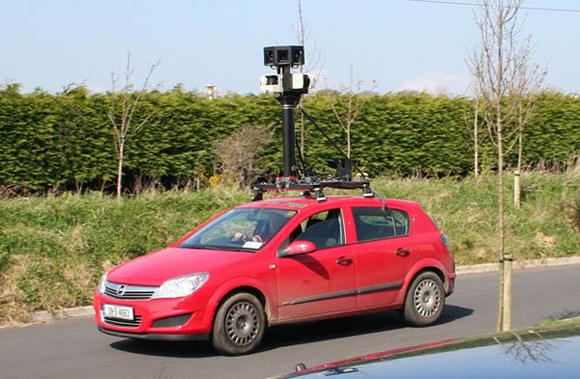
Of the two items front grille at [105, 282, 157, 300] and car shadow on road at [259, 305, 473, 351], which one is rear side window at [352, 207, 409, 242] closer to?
car shadow on road at [259, 305, 473, 351]

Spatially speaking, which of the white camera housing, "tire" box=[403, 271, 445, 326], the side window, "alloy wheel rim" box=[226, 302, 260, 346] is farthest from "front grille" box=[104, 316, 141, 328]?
the white camera housing

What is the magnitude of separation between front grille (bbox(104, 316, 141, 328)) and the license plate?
37mm

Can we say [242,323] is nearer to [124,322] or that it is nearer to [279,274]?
[279,274]

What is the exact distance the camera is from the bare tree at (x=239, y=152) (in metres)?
20.2

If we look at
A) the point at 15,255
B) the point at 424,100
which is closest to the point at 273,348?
the point at 15,255

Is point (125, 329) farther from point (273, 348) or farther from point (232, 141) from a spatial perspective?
point (232, 141)

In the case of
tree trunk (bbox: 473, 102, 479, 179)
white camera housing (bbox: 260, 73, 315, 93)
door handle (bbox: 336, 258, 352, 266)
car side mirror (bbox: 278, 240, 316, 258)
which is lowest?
door handle (bbox: 336, 258, 352, 266)

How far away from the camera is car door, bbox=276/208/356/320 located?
9.24m

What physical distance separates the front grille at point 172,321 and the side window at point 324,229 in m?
1.69

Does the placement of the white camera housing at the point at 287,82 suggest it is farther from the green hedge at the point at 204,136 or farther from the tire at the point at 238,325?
the green hedge at the point at 204,136

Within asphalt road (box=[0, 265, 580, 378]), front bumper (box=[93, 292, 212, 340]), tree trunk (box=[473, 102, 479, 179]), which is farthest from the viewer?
tree trunk (box=[473, 102, 479, 179])

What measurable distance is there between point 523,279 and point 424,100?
9.93 metres

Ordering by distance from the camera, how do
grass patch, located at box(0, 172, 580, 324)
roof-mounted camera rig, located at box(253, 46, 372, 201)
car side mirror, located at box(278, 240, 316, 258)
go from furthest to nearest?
roof-mounted camera rig, located at box(253, 46, 372, 201)
grass patch, located at box(0, 172, 580, 324)
car side mirror, located at box(278, 240, 316, 258)

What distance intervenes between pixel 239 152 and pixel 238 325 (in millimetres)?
11625
